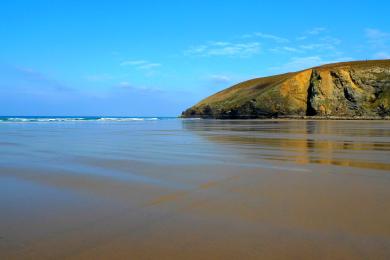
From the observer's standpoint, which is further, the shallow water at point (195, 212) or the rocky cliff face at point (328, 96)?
the rocky cliff face at point (328, 96)

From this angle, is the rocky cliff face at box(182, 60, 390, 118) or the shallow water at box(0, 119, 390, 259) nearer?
the shallow water at box(0, 119, 390, 259)

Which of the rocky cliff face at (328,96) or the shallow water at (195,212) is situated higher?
the rocky cliff face at (328,96)

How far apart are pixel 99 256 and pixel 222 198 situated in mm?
2115

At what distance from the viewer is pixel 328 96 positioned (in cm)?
5966

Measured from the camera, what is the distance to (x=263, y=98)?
66.6m

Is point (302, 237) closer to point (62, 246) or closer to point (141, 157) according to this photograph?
point (62, 246)

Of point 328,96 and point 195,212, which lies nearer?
point 195,212

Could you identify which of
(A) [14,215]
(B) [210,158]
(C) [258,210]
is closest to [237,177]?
(C) [258,210]

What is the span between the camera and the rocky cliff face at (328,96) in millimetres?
56125

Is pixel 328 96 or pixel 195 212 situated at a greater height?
pixel 328 96

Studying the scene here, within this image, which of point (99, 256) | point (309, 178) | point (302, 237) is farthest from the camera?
point (309, 178)

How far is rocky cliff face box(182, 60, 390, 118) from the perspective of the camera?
56125 mm

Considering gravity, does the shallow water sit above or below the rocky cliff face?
below

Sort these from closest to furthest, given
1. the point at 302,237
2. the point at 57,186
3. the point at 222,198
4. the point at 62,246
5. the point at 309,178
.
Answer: the point at 62,246
the point at 302,237
the point at 222,198
the point at 57,186
the point at 309,178
